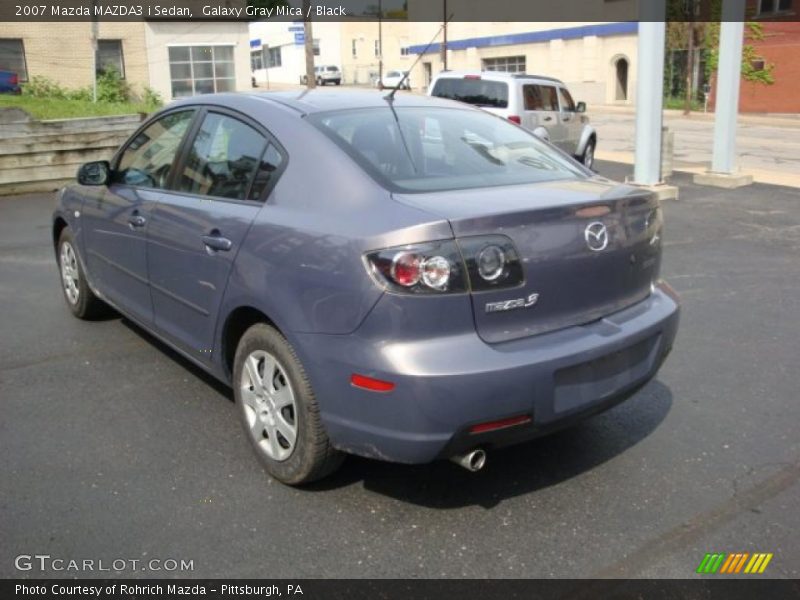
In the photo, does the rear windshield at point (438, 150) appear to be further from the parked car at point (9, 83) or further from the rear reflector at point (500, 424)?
the parked car at point (9, 83)

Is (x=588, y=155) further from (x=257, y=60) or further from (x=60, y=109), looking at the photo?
(x=257, y=60)

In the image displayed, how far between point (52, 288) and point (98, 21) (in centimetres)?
2177

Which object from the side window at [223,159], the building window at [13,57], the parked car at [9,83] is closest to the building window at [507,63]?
the building window at [13,57]

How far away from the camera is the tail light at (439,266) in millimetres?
2873

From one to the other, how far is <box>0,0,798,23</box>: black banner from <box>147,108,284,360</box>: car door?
3517mm

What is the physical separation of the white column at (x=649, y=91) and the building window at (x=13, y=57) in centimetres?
1983

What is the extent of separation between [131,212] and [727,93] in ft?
38.1

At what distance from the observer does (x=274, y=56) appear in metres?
83.0

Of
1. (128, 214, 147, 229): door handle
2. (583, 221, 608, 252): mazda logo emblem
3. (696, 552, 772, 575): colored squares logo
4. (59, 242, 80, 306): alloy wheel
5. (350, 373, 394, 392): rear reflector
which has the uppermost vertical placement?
(583, 221, 608, 252): mazda logo emblem

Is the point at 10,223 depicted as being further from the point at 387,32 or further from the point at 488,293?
the point at 387,32

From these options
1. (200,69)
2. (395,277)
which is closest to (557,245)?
(395,277)

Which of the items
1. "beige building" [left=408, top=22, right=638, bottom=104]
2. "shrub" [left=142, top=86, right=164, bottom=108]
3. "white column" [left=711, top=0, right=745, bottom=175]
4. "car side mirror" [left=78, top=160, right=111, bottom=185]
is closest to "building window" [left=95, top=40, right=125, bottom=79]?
"shrub" [left=142, top=86, right=164, bottom=108]
